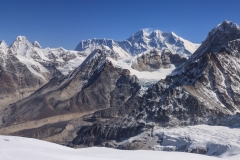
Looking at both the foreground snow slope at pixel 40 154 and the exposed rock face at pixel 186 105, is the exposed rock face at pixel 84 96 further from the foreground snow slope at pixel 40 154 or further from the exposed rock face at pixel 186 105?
the foreground snow slope at pixel 40 154

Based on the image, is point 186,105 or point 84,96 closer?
point 186,105

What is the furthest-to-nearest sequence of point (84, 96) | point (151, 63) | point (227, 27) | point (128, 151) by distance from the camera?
1. point (151, 63)
2. point (227, 27)
3. point (84, 96)
4. point (128, 151)

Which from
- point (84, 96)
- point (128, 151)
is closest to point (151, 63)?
point (84, 96)

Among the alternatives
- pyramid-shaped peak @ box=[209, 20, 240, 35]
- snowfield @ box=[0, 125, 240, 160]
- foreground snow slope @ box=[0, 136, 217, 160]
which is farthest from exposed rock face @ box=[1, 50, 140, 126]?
foreground snow slope @ box=[0, 136, 217, 160]

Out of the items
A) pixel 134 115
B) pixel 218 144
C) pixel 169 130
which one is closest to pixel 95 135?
pixel 134 115

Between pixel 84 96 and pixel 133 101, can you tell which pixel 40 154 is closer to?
pixel 133 101

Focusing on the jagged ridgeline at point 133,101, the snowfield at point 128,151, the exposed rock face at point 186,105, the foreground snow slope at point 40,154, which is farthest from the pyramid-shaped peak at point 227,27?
the foreground snow slope at point 40,154
